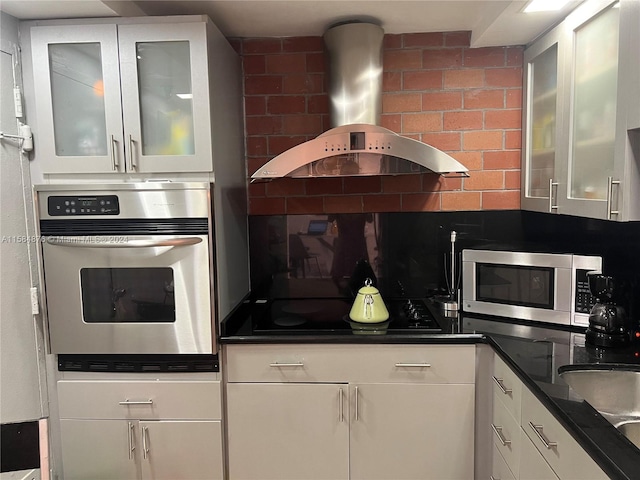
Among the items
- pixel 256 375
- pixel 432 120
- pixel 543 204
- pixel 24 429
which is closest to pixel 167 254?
pixel 256 375

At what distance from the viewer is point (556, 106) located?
1896mm

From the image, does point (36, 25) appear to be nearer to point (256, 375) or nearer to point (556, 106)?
point (256, 375)

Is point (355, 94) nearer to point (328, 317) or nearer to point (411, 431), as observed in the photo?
point (328, 317)

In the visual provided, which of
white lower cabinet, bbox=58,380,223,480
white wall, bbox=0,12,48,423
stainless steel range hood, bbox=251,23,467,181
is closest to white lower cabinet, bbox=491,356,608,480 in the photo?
stainless steel range hood, bbox=251,23,467,181

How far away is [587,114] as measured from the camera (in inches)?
65.4

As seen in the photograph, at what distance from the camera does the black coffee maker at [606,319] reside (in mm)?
1699

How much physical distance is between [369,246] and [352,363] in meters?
0.75

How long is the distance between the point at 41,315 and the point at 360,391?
140 cm

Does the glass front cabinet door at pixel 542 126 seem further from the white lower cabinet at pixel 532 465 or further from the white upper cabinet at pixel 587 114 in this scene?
the white lower cabinet at pixel 532 465

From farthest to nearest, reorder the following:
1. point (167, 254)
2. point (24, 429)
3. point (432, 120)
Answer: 1. point (432, 120)
2. point (167, 254)
3. point (24, 429)

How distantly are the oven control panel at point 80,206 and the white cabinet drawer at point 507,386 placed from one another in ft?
5.35

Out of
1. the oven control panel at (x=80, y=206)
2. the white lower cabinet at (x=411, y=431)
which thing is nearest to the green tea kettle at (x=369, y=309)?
the white lower cabinet at (x=411, y=431)

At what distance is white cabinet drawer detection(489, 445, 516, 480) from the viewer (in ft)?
5.49

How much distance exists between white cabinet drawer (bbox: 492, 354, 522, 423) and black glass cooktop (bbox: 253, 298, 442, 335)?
270mm
